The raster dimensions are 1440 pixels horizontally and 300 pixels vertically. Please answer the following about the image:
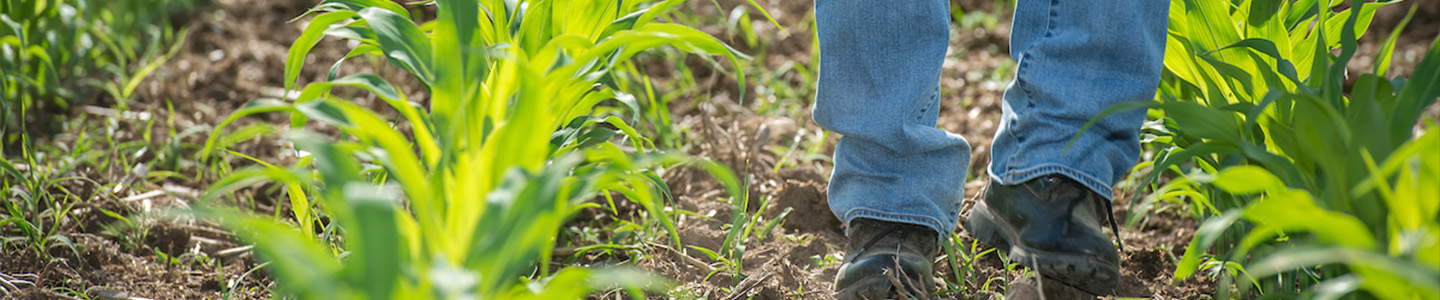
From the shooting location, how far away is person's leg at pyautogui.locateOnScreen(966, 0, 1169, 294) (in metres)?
1.47

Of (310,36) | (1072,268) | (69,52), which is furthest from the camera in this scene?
(69,52)

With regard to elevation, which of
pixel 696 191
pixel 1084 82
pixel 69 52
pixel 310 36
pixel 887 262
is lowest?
pixel 696 191

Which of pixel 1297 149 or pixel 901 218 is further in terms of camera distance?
pixel 901 218

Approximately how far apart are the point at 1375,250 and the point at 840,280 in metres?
0.77

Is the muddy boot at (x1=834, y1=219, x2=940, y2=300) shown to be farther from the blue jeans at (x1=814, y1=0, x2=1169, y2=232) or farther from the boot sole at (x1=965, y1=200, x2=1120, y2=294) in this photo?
the boot sole at (x1=965, y1=200, x2=1120, y2=294)

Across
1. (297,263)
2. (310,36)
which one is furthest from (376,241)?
(310,36)

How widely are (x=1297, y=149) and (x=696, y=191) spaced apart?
4.00 feet

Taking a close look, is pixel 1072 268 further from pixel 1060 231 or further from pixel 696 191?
pixel 696 191

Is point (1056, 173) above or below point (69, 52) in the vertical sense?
above

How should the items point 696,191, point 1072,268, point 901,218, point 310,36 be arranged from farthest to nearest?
1. point 696,191
2. point 901,218
3. point 1072,268
4. point 310,36

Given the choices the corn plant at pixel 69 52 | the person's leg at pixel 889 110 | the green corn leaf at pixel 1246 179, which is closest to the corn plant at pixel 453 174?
the person's leg at pixel 889 110

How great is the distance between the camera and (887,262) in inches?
60.2

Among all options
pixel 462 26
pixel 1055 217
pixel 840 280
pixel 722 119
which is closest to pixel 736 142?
pixel 722 119

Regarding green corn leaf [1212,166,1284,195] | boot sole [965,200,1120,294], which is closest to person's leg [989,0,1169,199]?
boot sole [965,200,1120,294]
